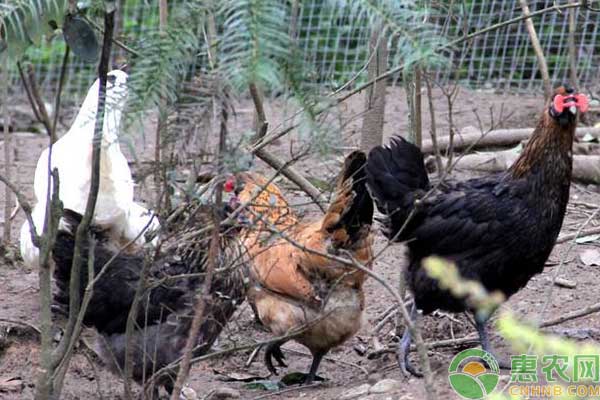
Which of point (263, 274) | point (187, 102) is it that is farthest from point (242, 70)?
point (263, 274)

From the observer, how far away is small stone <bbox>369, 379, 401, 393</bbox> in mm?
4500

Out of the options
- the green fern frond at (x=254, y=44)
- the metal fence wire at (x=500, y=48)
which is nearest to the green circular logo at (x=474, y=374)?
the green fern frond at (x=254, y=44)

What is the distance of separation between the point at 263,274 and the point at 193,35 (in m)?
2.61

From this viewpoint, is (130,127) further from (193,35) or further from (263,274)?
(263,274)

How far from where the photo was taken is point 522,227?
4754 millimetres

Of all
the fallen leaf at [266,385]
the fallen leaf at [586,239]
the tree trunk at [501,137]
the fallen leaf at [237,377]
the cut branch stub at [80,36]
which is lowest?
the fallen leaf at [237,377]

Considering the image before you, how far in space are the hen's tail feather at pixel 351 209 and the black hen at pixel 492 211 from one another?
0.22 feet

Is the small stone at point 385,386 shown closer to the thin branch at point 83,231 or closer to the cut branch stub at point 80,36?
the thin branch at point 83,231

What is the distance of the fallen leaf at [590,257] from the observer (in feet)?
19.6

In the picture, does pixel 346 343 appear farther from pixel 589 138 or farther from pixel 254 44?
pixel 254 44

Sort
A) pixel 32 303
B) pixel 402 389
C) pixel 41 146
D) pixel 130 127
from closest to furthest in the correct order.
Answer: pixel 130 127 → pixel 402 389 → pixel 32 303 → pixel 41 146

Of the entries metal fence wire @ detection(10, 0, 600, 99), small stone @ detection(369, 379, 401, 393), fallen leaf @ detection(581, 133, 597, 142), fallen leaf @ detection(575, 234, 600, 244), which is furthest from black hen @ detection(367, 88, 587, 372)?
metal fence wire @ detection(10, 0, 600, 99)

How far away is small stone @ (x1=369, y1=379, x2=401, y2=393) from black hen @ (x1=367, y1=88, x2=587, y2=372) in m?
0.32

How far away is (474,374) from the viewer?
174 inches
